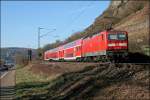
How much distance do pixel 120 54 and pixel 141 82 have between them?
16084mm

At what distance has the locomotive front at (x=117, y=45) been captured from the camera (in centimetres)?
3544

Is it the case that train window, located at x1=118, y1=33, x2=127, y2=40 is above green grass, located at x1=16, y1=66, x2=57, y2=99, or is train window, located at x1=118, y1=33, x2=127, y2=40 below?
above

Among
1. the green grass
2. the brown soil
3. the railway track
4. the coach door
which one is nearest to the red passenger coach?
the coach door

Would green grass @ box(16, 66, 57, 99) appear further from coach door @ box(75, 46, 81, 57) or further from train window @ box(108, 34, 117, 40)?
coach door @ box(75, 46, 81, 57)

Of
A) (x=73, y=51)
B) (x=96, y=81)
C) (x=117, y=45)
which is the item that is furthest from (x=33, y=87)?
(x=73, y=51)

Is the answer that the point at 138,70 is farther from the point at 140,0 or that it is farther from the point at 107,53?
the point at 140,0

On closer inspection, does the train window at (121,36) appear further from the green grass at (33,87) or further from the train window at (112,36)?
the green grass at (33,87)

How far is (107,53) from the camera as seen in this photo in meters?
35.5

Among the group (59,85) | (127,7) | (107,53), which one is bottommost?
(59,85)

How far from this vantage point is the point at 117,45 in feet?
120

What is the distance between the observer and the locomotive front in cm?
3544

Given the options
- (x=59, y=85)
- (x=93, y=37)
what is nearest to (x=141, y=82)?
(x=59, y=85)

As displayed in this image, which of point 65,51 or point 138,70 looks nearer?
point 138,70

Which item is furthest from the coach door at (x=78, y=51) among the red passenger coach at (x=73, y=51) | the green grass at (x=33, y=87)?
the green grass at (x=33, y=87)
